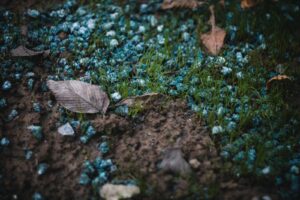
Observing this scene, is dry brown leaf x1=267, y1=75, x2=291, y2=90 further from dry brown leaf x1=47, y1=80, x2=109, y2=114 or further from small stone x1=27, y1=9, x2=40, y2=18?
small stone x1=27, y1=9, x2=40, y2=18

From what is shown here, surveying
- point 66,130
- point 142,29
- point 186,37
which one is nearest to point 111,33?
point 142,29

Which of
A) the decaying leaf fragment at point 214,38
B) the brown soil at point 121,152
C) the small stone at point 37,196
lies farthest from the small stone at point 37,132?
the decaying leaf fragment at point 214,38

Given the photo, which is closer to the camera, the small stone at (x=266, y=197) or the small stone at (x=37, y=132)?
the small stone at (x=266, y=197)

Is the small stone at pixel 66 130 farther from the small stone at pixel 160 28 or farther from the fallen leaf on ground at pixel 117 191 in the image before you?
the small stone at pixel 160 28

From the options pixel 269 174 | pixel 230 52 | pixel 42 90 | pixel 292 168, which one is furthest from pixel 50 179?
pixel 230 52

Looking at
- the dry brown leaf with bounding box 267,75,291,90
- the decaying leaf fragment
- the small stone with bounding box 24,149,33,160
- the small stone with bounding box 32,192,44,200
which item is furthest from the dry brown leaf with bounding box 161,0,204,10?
the small stone with bounding box 32,192,44,200

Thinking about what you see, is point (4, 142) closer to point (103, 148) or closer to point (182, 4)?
point (103, 148)

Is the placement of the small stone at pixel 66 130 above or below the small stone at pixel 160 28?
below

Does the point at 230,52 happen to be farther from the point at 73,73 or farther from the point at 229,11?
the point at 73,73
